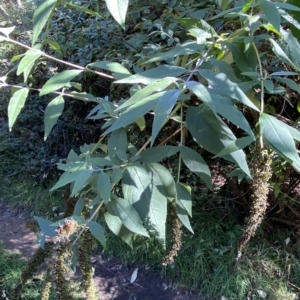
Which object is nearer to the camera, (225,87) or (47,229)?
(225,87)

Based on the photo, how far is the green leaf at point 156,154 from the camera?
119 cm

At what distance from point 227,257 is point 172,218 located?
4.36ft

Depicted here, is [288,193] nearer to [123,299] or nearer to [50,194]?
[123,299]

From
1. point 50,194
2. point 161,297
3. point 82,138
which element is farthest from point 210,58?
point 50,194

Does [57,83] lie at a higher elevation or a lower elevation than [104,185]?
higher

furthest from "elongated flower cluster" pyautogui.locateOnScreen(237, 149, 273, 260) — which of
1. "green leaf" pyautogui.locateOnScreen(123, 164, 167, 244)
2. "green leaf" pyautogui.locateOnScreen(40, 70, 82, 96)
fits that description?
"green leaf" pyautogui.locateOnScreen(40, 70, 82, 96)

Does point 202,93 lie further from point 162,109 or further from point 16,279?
point 16,279

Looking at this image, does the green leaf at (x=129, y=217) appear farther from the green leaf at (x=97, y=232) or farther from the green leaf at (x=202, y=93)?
the green leaf at (x=202, y=93)

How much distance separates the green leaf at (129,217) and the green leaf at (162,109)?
319mm

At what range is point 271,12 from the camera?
0.94m

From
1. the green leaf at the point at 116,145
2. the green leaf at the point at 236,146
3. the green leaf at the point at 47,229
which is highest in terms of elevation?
the green leaf at the point at 236,146

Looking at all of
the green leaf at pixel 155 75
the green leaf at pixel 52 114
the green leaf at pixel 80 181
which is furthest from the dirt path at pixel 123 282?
the green leaf at pixel 155 75

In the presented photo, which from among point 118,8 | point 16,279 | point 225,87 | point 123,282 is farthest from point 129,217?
point 16,279

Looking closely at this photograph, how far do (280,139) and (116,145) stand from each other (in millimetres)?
537
